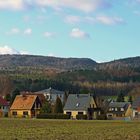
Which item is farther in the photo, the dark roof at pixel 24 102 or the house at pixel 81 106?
the dark roof at pixel 24 102

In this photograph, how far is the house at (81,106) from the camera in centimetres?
10956

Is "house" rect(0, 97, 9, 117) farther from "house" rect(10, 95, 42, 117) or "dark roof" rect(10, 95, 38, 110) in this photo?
"dark roof" rect(10, 95, 38, 110)

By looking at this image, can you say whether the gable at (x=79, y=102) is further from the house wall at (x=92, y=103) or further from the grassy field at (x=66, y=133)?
the grassy field at (x=66, y=133)

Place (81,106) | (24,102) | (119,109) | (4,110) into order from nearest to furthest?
(81,106), (24,102), (4,110), (119,109)

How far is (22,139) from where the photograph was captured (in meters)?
25.8

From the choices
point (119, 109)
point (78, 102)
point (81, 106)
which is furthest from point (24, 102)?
point (119, 109)

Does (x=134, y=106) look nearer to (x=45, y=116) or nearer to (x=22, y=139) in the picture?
(x=45, y=116)

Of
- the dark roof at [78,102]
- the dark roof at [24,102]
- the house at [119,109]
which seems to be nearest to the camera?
the dark roof at [78,102]

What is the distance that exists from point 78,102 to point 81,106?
1834 mm

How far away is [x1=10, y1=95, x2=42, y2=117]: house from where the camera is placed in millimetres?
112188

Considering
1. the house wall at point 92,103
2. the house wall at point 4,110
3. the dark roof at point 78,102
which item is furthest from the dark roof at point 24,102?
the house wall at point 92,103

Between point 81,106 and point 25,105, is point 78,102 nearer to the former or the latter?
point 81,106

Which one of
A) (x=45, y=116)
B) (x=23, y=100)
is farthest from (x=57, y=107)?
(x=23, y=100)

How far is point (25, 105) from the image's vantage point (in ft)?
372
